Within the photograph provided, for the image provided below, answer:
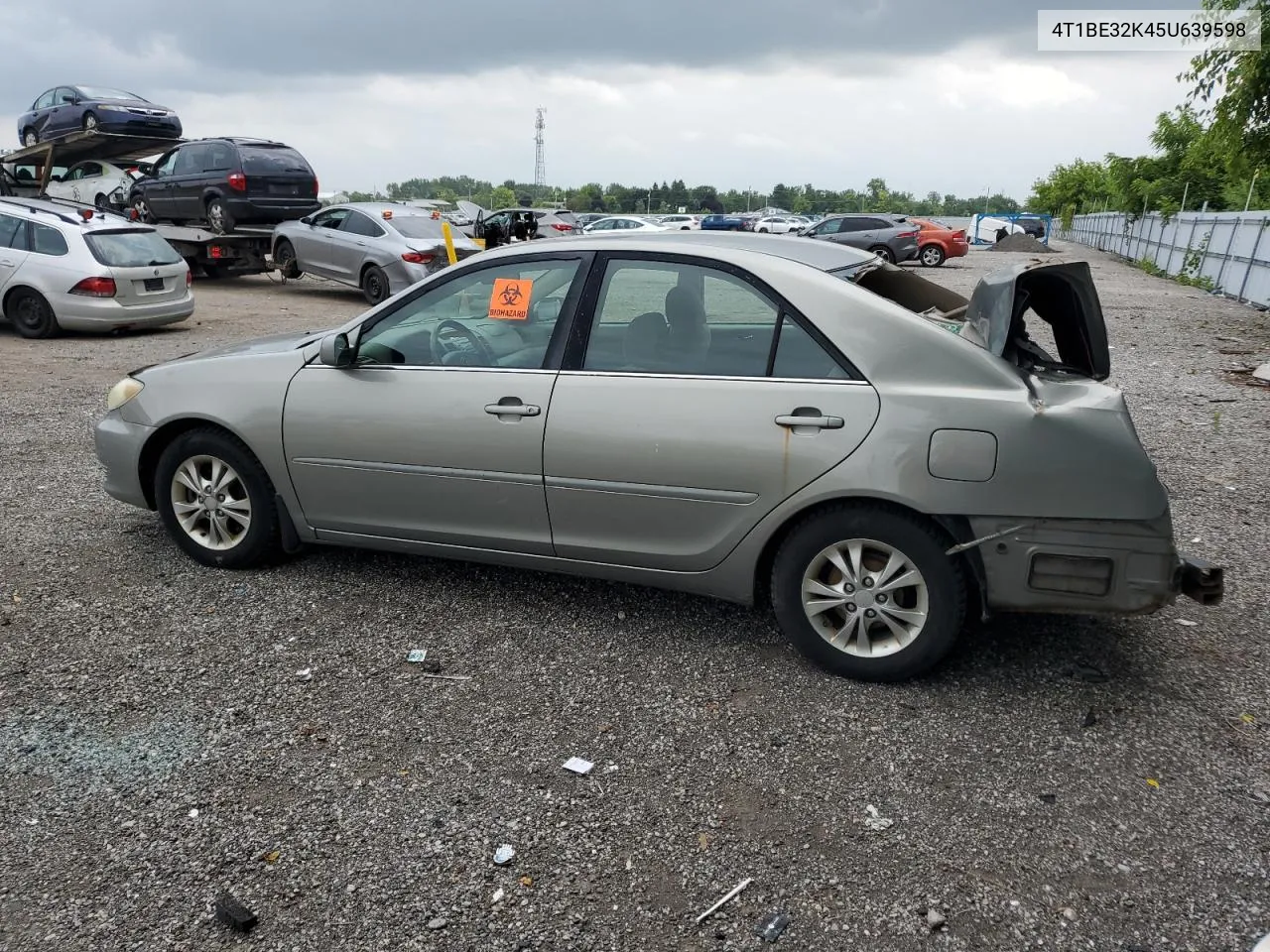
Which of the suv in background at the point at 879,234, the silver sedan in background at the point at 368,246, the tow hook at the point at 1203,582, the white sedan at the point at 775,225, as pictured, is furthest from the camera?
the white sedan at the point at 775,225

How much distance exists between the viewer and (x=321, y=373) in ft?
14.5

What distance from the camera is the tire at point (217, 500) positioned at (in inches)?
181

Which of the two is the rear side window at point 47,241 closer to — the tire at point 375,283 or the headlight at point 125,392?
the tire at point 375,283

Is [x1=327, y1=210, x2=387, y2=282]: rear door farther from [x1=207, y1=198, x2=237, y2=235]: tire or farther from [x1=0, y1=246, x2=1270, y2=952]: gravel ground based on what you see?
[x1=0, y1=246, x2=1270, y2=952]: gravel ground

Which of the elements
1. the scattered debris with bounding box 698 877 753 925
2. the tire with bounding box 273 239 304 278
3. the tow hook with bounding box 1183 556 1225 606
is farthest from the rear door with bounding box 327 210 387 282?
the scattered debris with bounding box 698 877 753 925

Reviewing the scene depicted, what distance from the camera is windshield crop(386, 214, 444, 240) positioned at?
16406mm

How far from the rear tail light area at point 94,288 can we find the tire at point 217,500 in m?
8.77

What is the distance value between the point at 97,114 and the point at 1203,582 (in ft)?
69.4

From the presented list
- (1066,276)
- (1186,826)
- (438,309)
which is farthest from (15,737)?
(1066,276)

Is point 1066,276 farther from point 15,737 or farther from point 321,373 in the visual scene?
point 15,737

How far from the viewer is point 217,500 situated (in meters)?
4.69

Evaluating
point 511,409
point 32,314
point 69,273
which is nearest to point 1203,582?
point 511,409

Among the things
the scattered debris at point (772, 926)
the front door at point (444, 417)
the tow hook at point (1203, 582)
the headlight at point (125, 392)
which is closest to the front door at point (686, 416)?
the front door at point (444, 417)

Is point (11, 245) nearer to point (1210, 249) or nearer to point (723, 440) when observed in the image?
point (723, 440)
